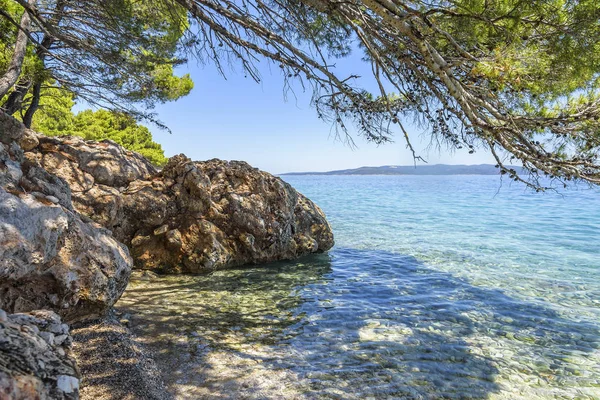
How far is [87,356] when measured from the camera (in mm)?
3471

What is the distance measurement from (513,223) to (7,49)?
66.3 feet

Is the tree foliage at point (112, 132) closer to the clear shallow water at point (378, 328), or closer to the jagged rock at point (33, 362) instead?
the clear shallow water at point (378, 328)

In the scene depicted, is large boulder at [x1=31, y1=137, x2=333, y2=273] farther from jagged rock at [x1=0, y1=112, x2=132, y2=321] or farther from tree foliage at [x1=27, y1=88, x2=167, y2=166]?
tree foliage at [x1=27, y1=88, x2=167, y2=166]

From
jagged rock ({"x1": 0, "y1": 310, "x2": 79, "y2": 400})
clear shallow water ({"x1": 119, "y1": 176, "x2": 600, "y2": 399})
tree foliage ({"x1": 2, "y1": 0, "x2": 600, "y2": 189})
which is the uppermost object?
tree foliage ({"x1": 2, "y1": 0, "x2": 600, "y2": 189})

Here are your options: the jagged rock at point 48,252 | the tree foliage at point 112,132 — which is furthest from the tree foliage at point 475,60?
the tree foliage at point 112,132

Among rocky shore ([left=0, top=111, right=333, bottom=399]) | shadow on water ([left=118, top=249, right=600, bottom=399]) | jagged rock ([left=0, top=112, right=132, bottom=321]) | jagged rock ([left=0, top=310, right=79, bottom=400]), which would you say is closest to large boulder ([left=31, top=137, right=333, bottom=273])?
rocky shore ([left=0, top=111, right=333, bottom=399])

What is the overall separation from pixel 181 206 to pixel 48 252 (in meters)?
4.49

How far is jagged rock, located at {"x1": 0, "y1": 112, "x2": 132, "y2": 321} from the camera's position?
3.41 metres

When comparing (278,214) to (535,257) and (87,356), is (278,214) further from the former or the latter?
(535,257)

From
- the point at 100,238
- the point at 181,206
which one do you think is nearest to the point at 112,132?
the point at 181,206

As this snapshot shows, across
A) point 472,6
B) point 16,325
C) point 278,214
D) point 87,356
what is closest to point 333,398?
point 87,356

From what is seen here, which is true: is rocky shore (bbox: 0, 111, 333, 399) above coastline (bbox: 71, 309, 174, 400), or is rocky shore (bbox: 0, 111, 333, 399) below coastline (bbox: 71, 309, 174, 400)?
above

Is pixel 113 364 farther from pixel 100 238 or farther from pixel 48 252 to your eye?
pixel 100 238

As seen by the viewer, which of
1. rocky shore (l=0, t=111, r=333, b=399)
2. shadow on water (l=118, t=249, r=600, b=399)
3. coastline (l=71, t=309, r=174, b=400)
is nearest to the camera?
rocky shore (l=0, t=111, r=333, b=399)
